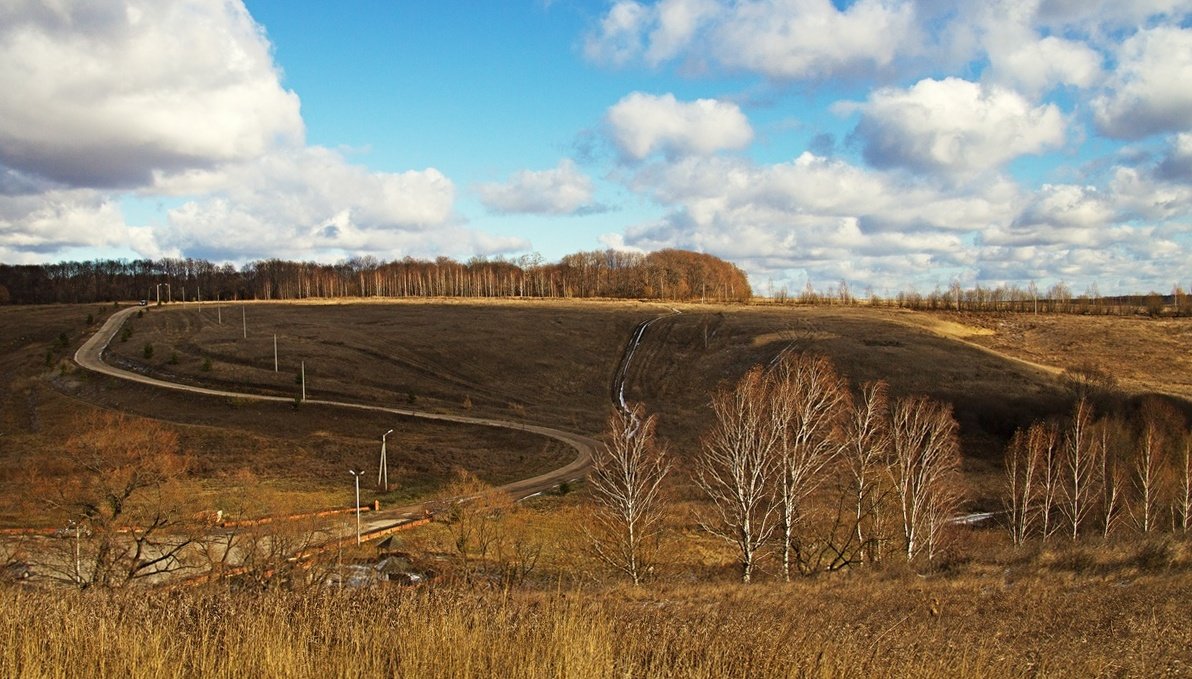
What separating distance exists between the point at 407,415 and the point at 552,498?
3021 cm

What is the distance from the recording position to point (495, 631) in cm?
886

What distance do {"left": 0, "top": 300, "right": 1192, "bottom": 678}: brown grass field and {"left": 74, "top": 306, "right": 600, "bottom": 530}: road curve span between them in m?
2.12

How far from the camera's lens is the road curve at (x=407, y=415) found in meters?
58.8

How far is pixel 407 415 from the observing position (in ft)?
266

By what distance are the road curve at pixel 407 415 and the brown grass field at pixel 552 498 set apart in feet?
6.95

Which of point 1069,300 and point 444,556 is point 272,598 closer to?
point 444,556

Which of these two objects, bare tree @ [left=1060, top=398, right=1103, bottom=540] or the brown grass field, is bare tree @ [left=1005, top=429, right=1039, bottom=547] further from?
the brown grass field

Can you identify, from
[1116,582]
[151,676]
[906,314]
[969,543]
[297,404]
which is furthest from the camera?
[906,314]

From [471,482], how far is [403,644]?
2117 inches

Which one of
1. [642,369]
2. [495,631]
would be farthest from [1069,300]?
[495,631]

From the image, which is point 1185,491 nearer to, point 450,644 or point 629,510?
point 629,510

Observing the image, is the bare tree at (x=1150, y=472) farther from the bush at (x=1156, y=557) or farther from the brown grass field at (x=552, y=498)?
the bush at (x=1156, y=557)

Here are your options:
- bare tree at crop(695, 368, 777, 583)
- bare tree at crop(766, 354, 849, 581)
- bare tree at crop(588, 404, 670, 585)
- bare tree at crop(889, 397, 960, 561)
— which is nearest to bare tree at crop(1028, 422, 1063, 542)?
bare tree at crop(889, 397, 960, 561)

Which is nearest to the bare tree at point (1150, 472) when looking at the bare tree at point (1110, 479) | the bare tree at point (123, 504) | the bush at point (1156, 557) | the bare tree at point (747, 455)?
the bare tree at point (1110, 479)
